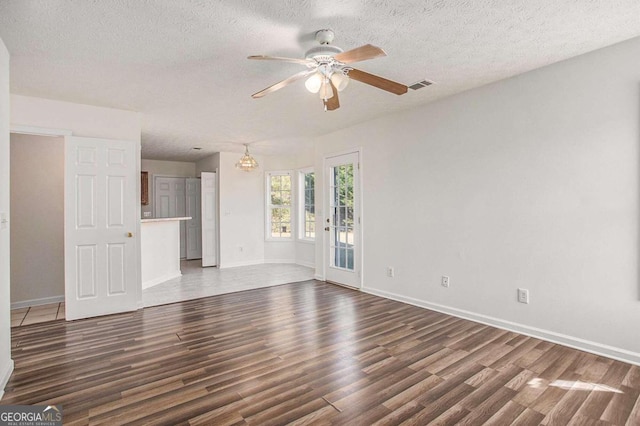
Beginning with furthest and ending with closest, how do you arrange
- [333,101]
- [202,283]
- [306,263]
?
[306,263] < [202,283] < [333,101]

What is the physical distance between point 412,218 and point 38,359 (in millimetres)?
4047

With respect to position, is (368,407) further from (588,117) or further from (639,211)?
(588,117)

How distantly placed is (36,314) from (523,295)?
554cm

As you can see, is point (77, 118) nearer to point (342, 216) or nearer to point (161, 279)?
point (161, 279)

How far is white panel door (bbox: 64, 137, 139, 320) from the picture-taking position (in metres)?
3.73

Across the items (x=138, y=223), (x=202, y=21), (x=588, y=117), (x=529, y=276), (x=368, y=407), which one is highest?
(x=202, y=21)

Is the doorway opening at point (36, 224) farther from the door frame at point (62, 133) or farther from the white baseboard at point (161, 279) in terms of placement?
the white baseboard at point (161, 279)

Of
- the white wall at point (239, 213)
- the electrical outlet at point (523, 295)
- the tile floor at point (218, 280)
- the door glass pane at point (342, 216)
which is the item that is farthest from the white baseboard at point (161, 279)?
the electrical outlet at point (523, 295)

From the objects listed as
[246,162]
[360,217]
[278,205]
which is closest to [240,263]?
[278,205]

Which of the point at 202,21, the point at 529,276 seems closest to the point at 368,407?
the point at 529,276

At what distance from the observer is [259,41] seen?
2.45m

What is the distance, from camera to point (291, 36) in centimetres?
239

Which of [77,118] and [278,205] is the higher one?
[77,118]

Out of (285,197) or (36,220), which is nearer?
(36,220)
